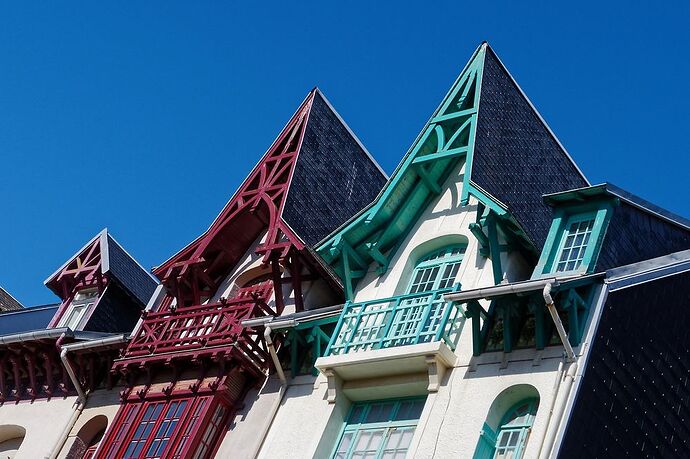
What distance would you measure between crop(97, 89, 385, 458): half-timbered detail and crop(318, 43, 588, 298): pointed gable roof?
105 centimetres

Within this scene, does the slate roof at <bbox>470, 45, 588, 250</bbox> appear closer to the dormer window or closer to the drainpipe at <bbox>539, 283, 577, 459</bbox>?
the drainpipe at <bbox>539, 283, 577, 459</bbox>

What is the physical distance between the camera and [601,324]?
Result: 22.5 m

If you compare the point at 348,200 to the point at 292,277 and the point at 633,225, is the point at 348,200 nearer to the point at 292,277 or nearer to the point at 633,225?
the point at 292,277

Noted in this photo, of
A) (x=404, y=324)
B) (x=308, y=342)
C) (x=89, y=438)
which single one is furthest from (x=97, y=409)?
(x=404, y=324)

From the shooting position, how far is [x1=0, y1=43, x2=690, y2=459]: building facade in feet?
74.3

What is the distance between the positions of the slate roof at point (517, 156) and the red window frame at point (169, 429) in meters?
7.68

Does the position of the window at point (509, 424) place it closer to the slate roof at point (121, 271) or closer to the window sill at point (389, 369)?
the window sill at point (389, 369)

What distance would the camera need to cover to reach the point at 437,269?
2692 cm

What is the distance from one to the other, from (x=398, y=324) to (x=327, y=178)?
7.84m

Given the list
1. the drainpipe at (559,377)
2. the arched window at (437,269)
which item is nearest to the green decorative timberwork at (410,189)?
the arched window at (437,269)

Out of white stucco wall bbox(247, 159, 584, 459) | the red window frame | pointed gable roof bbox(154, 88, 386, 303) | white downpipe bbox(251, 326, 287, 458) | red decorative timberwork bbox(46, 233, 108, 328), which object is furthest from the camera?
red decorative timberwork bbox(46, 233, 108, 328)

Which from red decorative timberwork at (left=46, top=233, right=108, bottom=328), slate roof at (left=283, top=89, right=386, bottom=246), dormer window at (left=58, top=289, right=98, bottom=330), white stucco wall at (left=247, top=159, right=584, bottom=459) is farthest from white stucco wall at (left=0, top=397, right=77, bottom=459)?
slate roof at (left=283, top=89, right=386, bottom=246)

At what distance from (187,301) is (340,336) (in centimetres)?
619

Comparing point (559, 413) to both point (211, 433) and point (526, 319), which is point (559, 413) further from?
point (211, 433)
